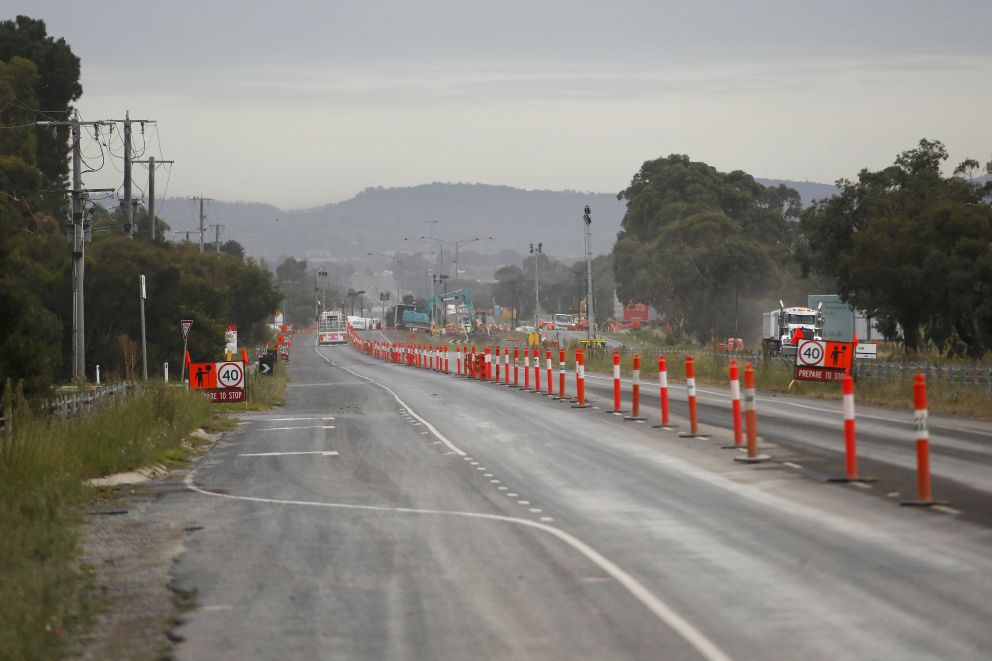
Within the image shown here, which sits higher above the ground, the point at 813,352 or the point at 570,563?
the point at 813,352

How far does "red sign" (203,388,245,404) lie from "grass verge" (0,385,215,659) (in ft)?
20.8

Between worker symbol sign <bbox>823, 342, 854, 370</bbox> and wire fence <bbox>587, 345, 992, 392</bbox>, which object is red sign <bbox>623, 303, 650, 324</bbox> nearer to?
wire fence <bbox>587, 345, 992, 392</bbox>

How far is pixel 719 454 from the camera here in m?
21.0

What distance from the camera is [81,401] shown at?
28.3m

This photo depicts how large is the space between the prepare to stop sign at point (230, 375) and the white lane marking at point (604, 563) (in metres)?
18.6

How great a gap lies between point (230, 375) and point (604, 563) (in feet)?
90.8

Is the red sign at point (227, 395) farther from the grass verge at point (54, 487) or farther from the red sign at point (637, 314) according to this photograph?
the red sign at point (637, 314)

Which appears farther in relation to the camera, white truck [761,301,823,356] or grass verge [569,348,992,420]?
white truck [761,301,823,356]

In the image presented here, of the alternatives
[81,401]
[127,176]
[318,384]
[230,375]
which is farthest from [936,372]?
[127,176]

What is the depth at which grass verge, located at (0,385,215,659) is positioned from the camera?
947 centimetres

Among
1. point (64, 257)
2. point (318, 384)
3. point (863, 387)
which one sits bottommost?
point (318, 384)

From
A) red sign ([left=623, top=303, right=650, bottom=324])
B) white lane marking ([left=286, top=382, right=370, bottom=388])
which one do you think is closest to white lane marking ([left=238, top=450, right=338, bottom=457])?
white lane marking ([left=286, top=382, right=370, bottom=388])

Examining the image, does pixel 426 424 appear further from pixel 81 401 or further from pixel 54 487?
pixel 54 487

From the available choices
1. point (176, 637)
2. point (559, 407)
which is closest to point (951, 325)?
point (559, 407)
